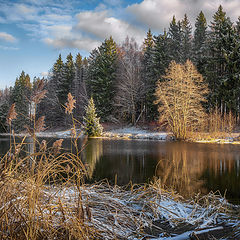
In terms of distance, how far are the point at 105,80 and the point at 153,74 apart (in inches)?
271

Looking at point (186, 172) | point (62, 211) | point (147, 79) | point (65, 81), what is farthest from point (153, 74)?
point (62, 211)

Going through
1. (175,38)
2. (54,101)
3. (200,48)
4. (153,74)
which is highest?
(175,38)

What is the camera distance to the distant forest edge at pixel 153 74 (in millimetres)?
23312

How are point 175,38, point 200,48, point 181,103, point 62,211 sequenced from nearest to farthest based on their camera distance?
point 62,211 → point 181,103 → point 200,48 → point 175,38

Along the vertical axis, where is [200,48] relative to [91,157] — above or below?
above

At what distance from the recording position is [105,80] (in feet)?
105

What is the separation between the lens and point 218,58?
24.6m

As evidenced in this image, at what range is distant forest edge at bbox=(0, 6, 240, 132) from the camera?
23312 millimetres

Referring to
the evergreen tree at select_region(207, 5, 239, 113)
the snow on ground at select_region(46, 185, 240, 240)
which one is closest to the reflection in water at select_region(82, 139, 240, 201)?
the snow on ground at select_region(46, 185, 240, 240)

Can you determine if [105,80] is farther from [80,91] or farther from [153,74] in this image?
[153,74]

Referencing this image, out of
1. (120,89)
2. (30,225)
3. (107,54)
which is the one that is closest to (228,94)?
(120,89)

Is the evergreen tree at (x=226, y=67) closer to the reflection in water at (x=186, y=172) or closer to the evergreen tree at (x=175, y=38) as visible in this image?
the evergreen tree at (x=175, y=38)

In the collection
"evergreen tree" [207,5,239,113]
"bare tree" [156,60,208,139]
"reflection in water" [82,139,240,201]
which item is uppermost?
"evergreen tree" [207,5,239,113]

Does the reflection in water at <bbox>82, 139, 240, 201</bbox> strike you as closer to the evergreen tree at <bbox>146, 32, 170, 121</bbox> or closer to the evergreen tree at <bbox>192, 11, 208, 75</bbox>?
the evergreen tree at <bbox>192, 11, 208, 75</bbox>
